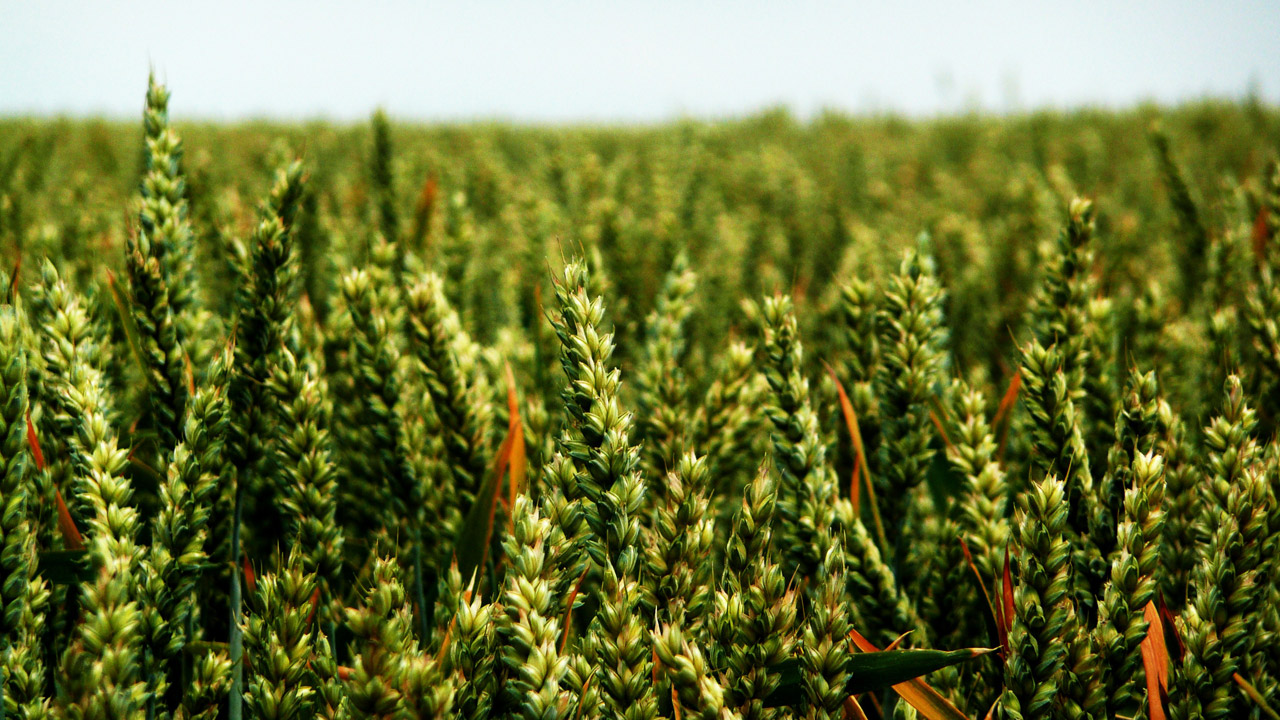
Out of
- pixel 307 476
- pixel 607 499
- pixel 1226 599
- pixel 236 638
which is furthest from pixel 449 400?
pixel 1226 599

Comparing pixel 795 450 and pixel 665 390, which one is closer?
pixel 795 450

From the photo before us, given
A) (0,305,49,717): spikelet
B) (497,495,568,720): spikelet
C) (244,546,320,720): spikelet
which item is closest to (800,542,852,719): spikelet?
(497,495,568,720): spikelet

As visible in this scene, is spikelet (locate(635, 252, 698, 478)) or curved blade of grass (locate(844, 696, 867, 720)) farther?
spikelet (locate(635, 252, 698, 478))

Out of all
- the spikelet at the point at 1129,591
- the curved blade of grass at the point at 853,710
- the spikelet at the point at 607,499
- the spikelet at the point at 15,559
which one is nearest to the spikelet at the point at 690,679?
the spikelet at the point at 607,499

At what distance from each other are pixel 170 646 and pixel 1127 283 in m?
3.41

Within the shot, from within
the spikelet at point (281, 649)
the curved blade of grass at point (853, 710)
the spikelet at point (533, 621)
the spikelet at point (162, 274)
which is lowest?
the curved blade of grass at point (853, 710)

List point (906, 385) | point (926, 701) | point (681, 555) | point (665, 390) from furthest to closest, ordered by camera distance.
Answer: point (665, 390)
point (906, 385)
point (926, 701)
point (681, 555)

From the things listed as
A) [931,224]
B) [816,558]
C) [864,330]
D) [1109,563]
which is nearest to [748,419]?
[864,330]

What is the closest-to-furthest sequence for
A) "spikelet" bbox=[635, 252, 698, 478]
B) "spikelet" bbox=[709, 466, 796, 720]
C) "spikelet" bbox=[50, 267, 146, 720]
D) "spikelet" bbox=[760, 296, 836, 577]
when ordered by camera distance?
1. "spikelet" bbox=[50, 267, 146, 720]
2. "spikelet" bbox=[709, 466, 796, 720]
3. "spikelet" bbox=[760, 296, 836, 577]
4. "spikelet" bbox=[635, 252, 698, 478]

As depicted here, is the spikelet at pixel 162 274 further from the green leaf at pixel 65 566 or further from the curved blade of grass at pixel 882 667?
the curved blade of grass at pixel 882 667

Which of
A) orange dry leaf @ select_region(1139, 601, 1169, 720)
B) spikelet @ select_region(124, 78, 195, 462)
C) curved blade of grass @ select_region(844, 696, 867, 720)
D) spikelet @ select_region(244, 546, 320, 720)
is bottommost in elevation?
curved blade of grass @ select_region(844, 696, 867, 720)

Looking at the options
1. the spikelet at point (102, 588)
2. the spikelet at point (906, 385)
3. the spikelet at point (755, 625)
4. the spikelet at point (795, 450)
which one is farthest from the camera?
the spikelet at point (906, 385)

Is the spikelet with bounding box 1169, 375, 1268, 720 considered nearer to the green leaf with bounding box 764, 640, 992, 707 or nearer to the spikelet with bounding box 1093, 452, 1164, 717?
the spikelet with bounding box 1093, 452, 1164, 717

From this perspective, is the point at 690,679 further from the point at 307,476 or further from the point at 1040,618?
the point at 307,476
